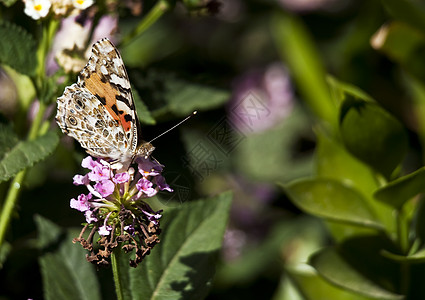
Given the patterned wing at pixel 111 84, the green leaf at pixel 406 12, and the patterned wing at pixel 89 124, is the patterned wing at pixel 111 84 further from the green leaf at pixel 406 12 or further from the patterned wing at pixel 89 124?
the green leaf at pixel 406 12

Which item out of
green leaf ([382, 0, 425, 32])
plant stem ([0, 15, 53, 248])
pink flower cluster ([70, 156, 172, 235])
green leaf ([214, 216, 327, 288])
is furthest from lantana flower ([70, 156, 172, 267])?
green leaf ([214, 216, 327, 288])

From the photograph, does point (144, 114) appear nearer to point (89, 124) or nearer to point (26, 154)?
point (89, 124)

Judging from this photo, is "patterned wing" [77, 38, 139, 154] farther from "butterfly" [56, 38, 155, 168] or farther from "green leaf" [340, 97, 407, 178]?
"green leaf" [340, 97, 407, 178]

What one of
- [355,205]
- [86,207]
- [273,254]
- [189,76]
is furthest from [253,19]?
[86,207]

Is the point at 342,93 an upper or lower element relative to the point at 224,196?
upper

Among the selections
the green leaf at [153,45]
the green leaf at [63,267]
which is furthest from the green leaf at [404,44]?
the green leaf at [153,45]

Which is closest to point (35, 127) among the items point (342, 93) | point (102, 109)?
point (102, 109)
